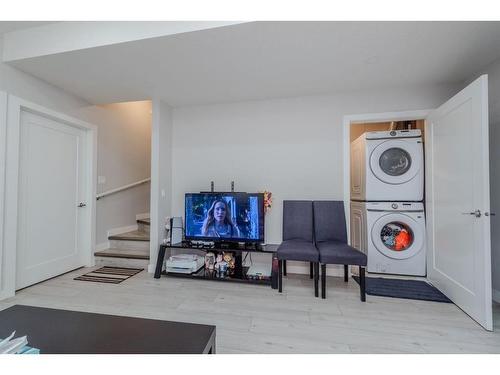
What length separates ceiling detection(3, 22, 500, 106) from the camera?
177 centimetres

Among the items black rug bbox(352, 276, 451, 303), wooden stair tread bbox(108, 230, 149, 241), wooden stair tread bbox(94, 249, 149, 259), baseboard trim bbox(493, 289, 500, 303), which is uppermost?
wooden stair tread bbox(108, 230, 149, 241)

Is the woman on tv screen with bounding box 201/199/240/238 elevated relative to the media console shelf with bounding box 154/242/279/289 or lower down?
elevated

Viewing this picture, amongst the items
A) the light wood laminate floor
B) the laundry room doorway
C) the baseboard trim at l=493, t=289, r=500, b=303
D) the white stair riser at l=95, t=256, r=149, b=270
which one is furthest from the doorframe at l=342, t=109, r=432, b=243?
the white stair riser at l=95, t=256, r=149, b=270

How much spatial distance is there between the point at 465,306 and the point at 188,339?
2345 mm

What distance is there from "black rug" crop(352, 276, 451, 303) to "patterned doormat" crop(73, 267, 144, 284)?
2.76 metres

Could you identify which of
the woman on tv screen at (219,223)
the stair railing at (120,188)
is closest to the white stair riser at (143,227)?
the stair railing at (120,188)

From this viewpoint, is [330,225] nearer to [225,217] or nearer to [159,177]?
[225,217]

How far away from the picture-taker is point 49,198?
2752 millimetres

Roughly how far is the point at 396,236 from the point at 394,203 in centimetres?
41

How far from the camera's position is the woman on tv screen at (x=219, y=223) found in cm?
282

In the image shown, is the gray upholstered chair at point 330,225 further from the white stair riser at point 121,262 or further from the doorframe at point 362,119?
the white stair riser at point 121,262

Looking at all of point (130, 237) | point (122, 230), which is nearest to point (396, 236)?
point (130, 237)

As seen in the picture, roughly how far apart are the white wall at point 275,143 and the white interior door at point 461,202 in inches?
26.8

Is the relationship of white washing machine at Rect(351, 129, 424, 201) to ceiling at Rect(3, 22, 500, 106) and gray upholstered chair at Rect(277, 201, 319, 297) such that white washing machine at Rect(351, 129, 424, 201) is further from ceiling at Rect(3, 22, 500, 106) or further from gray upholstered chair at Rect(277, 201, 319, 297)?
gray upholstered chair at Rect(277, 201, 319, 297)
